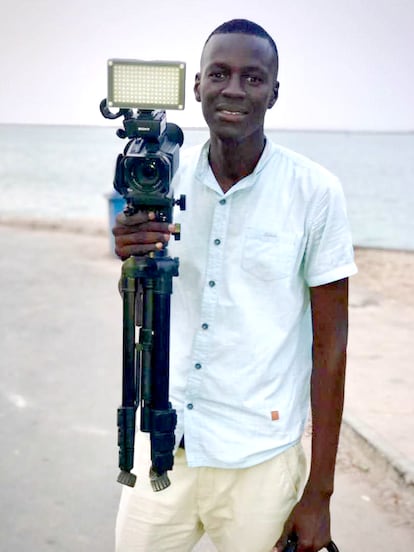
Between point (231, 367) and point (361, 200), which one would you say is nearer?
point (231, 367)

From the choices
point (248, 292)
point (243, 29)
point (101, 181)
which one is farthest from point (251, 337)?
point (101, 181)

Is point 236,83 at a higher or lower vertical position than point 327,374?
higher

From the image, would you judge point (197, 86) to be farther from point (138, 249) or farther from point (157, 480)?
point (157, 480)

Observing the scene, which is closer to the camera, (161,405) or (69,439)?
(161,405)

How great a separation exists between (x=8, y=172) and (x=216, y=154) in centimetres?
3049

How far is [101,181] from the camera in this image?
26.6 metres

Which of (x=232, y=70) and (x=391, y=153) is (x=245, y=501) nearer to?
(x=232, y=70)

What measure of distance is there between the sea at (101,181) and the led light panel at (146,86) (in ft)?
2.32

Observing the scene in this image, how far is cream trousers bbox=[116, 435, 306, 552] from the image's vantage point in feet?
5.68

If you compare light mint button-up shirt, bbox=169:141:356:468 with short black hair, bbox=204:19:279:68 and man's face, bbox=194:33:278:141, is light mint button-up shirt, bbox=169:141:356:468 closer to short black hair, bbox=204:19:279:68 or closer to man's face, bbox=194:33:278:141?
man's face, bbox=194:33:278:141

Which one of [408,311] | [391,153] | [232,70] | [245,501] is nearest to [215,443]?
[245,501]

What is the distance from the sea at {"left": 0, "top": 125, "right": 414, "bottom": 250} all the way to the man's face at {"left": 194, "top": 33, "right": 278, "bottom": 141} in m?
0.55

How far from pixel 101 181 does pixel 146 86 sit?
25.5 m

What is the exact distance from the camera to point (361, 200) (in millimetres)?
22000
